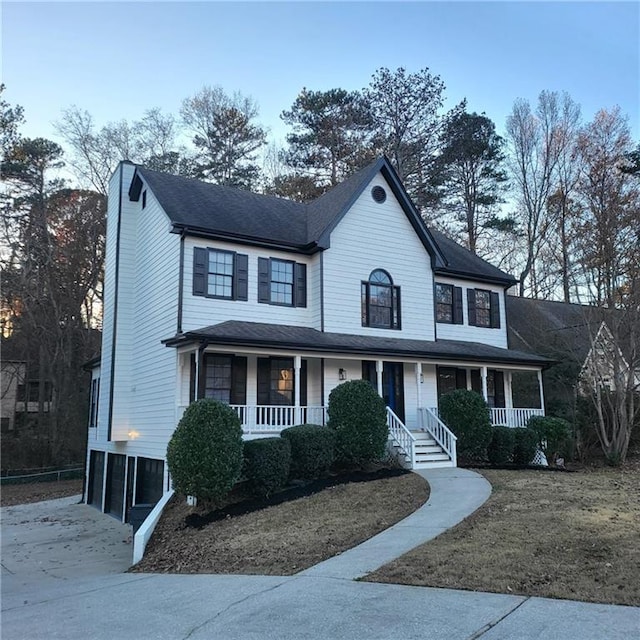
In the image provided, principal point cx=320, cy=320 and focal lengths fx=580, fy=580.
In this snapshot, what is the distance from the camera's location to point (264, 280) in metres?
16.5

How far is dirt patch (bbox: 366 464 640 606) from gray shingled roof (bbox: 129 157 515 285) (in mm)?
9395

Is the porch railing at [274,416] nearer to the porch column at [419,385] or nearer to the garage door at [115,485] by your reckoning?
the porch column at [419,385]

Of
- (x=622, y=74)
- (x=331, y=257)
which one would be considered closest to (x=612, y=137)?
(x=622, y=74)

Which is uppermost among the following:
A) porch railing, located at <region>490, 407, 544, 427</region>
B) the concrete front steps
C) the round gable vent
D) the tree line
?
the tree line

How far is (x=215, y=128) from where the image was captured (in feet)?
118

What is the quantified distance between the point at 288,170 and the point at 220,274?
2093cm

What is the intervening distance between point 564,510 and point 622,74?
573 inches

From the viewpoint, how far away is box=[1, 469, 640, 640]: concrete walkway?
195 inches

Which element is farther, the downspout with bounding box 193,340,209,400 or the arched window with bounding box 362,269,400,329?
the arched window with bounding box 362,269,400,329

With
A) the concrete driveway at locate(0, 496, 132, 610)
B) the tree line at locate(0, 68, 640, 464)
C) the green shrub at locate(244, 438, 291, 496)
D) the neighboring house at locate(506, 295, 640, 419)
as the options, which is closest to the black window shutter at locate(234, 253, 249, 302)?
the green shrub at locate(244, 438, 291, 496)

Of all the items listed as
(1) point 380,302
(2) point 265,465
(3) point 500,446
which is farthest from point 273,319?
(3) point 500,446

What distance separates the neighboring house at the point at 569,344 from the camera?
18.7 metres

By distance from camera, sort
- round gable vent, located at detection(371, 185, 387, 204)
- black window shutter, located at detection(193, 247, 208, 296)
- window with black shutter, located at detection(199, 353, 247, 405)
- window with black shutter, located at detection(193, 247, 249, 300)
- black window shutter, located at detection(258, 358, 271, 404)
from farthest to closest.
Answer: round gable vent, located at detection(371, 185, 387, 204) < black window shutter, located at detection(258, 358, 271, 404) < window with black shutter, located at detection(193, 247, 249, 300) < black window shutter, located at detection(193, 247, 208, 296) < window with black shutter, located at detection(199, 353, 247, 405)

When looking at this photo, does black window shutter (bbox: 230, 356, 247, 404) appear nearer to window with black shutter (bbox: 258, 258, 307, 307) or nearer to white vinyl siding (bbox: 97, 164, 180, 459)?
white vinyl siding (bbox: 97, 164, 180, 459)
